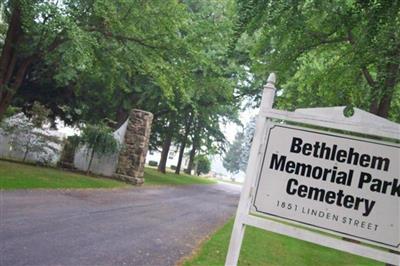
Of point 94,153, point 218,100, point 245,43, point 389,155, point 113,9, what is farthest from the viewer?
point 218,100

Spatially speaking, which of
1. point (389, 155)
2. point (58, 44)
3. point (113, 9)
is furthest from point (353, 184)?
point (58, 44)

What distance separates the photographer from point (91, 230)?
29.9 feet

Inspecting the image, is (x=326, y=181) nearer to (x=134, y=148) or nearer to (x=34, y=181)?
(x=34, y=181)

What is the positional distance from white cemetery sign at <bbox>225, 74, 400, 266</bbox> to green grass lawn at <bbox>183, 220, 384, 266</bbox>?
438 centimetres

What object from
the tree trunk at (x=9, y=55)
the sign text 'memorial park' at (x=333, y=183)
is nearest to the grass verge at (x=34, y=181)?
the tree trunk at (x=9, y=55)

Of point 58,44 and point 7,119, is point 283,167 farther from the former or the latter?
point 7,119

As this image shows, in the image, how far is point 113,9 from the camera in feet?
48.9

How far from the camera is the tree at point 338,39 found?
469 cm

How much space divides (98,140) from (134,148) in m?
1.97

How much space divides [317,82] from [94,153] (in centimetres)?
1505

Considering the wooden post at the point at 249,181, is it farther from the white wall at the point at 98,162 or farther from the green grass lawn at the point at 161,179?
the green grass lawn at the point at 161,179

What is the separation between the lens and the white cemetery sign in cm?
329

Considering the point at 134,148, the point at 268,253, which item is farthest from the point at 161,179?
the point at 268,253

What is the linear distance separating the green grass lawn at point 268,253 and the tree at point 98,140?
9807 millimetres
